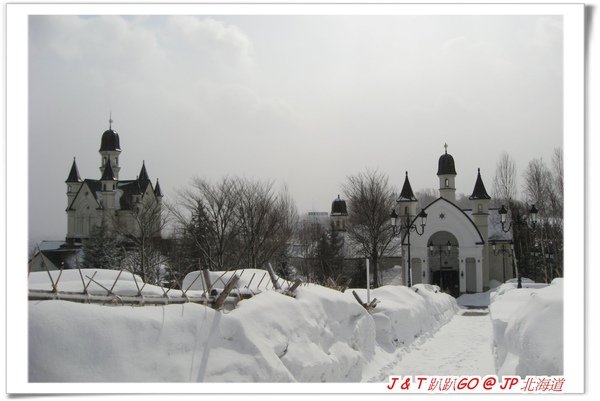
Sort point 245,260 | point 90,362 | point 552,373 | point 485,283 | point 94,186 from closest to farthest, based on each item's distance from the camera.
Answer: point 90,362, point 552,373, point 245,260, point 485,283, point 94,186

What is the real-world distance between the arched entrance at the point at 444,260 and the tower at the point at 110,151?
109ft

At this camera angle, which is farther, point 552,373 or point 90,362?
point 552,373

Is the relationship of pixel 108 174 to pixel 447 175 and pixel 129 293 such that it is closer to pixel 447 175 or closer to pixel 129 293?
pixel 447 175

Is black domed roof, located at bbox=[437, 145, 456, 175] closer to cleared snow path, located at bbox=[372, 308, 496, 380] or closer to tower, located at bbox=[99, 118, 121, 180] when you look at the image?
cleared snow path, located at bbox=[372, 308, 496, 380]

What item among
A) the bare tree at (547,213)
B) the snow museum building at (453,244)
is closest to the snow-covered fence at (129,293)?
the bare tree at (547,213)

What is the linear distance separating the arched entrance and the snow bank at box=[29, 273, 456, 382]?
1133 inches

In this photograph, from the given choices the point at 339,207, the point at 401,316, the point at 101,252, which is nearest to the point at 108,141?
the point at 101,252

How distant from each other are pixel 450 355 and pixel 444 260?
26571 mm

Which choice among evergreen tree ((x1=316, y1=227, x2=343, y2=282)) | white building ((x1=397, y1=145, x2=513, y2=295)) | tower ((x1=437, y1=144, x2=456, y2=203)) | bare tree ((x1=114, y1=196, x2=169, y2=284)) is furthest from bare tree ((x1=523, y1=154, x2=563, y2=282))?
bare tree ((x1=114, y1=196, x2=169, y2=284))

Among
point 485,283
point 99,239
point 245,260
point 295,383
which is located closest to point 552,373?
point 295,383

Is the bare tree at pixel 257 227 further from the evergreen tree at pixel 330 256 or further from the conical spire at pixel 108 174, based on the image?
the conical spire at pixel 108 174

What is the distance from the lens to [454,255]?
3759 cm
